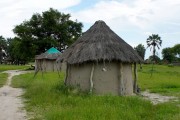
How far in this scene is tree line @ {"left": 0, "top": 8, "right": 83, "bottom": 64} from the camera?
2092 inches

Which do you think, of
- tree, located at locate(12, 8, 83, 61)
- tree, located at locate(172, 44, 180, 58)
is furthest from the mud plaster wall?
tree, located at locate(172, 44, 180, 58)

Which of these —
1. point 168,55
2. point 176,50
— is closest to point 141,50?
point 168,55

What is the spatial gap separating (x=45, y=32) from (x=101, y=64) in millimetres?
39162

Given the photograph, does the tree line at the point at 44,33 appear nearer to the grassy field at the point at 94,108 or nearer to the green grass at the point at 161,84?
the green grass at the point at 161,84

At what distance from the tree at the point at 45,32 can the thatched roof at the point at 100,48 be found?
1360 inches

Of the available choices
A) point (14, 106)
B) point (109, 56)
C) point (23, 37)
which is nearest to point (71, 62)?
point (109, 56)

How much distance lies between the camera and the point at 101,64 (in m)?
17.1

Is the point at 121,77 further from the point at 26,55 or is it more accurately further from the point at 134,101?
the point at 26,55

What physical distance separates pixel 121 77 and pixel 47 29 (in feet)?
127

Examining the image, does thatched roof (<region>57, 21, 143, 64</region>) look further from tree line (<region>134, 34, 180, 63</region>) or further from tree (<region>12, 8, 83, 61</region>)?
tree line (<region>134, 34, 180, 63</region>)

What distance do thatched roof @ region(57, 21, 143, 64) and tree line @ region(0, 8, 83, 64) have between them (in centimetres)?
3453

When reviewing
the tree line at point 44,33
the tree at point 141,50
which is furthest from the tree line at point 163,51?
the tree line at point 44,33

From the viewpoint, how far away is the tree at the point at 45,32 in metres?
53.1

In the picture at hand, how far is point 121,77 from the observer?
1734 centimetres
